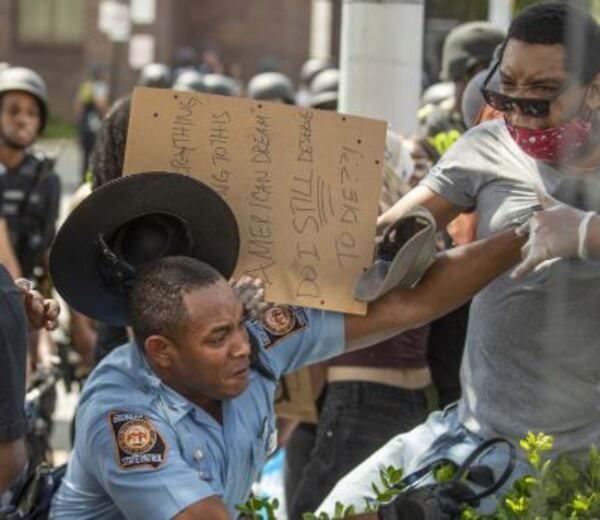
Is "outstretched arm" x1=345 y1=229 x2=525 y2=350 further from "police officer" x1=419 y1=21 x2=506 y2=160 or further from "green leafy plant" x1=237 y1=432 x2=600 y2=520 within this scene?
"police officer" x1=419 y1=21 x2=506 y2=160

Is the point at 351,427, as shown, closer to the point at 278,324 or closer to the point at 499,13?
the point at 278,324

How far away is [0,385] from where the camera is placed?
3.61m

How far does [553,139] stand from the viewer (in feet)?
13.1

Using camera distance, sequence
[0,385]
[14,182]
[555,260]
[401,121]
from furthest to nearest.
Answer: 1. [14,182]
2. [401,121]
3. [555,260]
4. [0,385]

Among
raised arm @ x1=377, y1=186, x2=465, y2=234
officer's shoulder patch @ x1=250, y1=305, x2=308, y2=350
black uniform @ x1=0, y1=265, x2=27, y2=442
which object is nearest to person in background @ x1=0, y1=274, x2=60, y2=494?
black uniform @ x1=0, y1=265, x2=27, y2=442

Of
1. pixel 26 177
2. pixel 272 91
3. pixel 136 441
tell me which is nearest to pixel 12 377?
pixel 136 441

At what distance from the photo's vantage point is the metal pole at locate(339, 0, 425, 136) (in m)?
6.05

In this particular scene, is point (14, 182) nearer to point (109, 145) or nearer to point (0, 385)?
point (109, 145)

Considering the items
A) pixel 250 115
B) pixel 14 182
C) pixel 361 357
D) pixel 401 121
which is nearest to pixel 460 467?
pixel 250 115

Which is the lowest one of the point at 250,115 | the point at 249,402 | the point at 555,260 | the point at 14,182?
the point at 14,182

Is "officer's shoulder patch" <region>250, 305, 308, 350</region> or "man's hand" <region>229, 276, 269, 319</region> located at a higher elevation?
"man's hand" <region>229, 276, 269, 319</region>

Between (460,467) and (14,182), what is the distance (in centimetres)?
484

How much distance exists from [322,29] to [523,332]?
24487 mm

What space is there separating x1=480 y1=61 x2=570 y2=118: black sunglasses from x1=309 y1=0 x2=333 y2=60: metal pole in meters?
21.2
